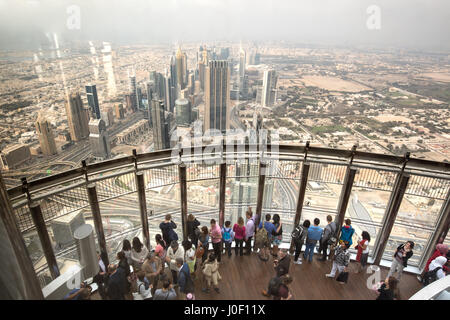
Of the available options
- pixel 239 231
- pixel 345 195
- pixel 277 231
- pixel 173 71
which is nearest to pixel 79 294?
pixel 239 231

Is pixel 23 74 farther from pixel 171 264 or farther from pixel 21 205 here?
pixel 171 264

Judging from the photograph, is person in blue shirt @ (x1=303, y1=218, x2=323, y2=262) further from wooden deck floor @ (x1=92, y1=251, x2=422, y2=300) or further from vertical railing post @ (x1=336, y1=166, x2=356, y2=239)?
vertical railing post @ (x1=336, y1=166, x2=356, y2=239)

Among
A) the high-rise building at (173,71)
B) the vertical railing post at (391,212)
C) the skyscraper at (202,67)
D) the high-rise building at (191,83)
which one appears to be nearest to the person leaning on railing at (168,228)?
the vertical railing post at (391,212)

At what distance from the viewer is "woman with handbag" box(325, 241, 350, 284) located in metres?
4.85

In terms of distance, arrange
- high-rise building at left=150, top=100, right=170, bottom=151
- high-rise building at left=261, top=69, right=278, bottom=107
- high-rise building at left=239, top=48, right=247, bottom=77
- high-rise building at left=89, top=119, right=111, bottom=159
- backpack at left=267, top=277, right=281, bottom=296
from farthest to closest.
→ high-rise building at left=239, top=48, right=247, bottom=77, high-rise building at left=261, top=69, right=278, bottom=107, high-rise building at left=150, top=100, right=170, bottom=151, high-rise building at left=89, top=119, right=111, bottom=159, backpack at left=267, top=277, right=281, bottom=296

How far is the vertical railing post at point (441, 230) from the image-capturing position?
515 cm

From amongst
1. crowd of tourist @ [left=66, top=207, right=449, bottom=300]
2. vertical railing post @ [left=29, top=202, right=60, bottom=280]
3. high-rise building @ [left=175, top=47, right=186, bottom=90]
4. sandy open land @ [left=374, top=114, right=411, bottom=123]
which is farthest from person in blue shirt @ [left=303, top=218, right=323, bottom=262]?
high-rise building @ [left=175, top=47, right=186, bottom=90]

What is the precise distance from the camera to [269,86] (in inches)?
399

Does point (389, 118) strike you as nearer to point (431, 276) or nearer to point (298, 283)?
point (431, 276)

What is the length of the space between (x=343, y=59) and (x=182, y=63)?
26.8ft

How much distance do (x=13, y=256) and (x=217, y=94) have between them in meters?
9.30

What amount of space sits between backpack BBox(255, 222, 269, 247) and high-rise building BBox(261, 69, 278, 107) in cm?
584

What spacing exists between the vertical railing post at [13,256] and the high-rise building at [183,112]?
7375mm
